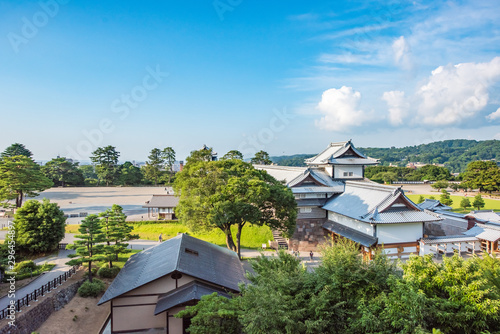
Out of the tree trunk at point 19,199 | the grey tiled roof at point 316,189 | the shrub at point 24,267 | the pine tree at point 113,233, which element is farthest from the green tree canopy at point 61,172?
the grey tiled roof at point 316,189

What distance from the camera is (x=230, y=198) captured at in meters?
17.1

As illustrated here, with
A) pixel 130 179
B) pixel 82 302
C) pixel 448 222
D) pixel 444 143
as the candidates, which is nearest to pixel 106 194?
pixel 130 179

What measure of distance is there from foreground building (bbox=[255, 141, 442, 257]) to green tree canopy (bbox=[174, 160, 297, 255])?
3683 mm

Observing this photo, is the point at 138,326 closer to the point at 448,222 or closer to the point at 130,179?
the point at 448,222

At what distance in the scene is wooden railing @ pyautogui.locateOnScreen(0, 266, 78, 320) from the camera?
1135 centimetres

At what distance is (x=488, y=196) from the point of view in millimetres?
46875

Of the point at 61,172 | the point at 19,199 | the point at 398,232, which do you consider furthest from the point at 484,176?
the point at 61,172

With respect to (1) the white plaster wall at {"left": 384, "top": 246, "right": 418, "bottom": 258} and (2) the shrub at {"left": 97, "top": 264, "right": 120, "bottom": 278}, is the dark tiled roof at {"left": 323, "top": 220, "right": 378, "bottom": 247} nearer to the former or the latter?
(1) the white plaster wall at {"left": 384, "top": 246, "right": 418, "bottom": 258}

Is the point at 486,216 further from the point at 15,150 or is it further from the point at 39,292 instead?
the point at 15,150

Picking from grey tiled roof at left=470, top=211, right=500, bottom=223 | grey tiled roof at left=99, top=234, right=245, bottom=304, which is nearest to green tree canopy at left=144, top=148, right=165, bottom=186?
grey tiled roof at left=99, top=234, right=245, bottom=304

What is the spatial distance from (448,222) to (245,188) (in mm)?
19845

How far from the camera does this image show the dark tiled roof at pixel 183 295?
10290 millimetres

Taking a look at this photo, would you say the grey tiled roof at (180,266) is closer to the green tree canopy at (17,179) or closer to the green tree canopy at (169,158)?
the green tree canopy at (17,179)

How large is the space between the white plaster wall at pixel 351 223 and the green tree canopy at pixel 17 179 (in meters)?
30.3
